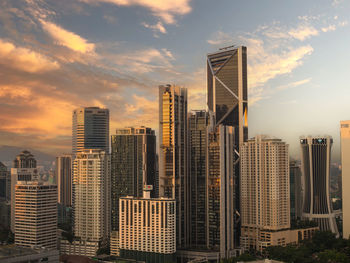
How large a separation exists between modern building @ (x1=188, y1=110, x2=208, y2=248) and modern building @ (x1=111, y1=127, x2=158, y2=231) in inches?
156

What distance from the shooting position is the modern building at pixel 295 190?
52.8 metres

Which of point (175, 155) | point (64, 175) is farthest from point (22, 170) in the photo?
point (175, 155)

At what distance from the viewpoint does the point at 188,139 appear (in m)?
42.0

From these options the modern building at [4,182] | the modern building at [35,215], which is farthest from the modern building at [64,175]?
the modern building at [35,215]

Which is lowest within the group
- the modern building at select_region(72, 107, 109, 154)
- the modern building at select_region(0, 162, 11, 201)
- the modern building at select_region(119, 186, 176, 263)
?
the modern building at select_region(119, 186, 176, 263)

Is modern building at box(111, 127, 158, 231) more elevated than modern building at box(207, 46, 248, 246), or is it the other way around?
modern building at box(207, 46, 248, 246)

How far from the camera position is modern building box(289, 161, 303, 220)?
173 feet

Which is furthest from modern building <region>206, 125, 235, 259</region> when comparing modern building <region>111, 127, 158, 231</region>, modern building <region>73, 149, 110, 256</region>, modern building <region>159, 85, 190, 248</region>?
modern building <region>73, 149, 110, 256</region>

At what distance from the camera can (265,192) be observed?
41.8 meters

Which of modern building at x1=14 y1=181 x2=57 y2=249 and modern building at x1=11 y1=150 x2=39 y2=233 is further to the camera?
modern building at x1=11 y1=150 x2=39 y2=233

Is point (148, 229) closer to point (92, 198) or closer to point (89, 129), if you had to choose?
point (92, 198)

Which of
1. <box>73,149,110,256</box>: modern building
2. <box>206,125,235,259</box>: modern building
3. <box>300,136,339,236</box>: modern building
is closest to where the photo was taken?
Result: <box>206,125,235,259</box>: modern building

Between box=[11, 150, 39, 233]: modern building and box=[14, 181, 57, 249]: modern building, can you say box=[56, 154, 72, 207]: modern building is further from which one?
→ box=[14, 181, 57, 249]: modern building

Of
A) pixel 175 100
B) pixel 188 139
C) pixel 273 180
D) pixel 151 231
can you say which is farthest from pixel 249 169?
pixel 151 231
